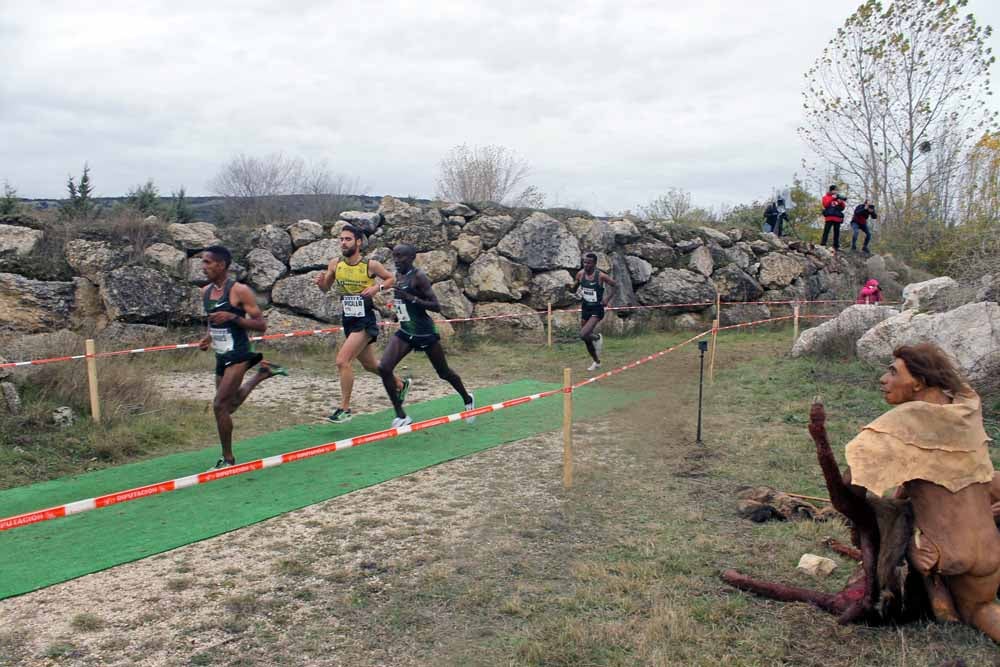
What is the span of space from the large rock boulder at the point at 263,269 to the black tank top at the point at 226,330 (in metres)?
7.78

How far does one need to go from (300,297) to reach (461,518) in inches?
370

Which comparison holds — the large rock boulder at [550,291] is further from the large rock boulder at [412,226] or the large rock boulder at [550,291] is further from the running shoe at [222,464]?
the running shoe at [222,464]

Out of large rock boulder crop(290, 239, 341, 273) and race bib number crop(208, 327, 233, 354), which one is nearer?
race bib number crop(208, 327, 233, 354)

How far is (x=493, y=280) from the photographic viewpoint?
15.1 metres

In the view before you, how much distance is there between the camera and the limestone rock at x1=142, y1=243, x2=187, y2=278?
12871 mm

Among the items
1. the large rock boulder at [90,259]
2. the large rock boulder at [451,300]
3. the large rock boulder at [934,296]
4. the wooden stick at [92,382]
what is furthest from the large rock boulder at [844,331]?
the large rock boulder at [90,259]

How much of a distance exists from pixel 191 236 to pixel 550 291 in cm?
721

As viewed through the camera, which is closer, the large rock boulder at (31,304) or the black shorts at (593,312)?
the large rock boulder at (31,304)

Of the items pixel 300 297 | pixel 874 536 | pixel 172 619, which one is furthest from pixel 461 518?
pixel 300 297

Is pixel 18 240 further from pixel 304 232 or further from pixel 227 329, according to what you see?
pixel 227 329

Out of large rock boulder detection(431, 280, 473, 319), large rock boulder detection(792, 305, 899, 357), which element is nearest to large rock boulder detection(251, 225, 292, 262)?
large rock boulder detection(431, 280, 473, 319)

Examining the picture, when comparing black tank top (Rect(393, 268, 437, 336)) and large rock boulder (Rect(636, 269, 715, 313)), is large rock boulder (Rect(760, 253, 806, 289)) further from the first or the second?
black tank top (Rect(393, 268, 437, 336))

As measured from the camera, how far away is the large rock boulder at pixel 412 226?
15.1 m

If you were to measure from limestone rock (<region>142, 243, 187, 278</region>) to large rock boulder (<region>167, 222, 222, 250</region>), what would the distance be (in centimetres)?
23
